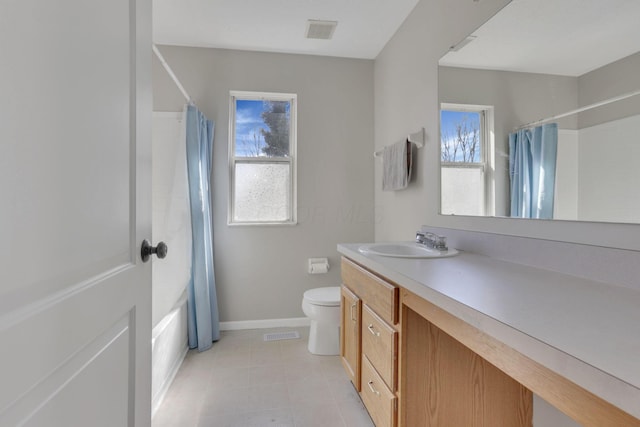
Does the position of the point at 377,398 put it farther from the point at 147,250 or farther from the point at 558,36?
the point at 558,36

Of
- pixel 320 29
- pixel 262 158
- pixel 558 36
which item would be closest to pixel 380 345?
pixel 558 36

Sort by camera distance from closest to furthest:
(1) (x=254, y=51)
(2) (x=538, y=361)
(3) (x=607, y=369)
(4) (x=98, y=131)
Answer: (3) (x=607, y=369)
(2) (x=538, y=361)
(4) (x=98, y=131)
(1) (x=254, y=51)

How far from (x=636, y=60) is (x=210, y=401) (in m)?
2.31

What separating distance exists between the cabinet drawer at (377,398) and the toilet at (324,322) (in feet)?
2.01

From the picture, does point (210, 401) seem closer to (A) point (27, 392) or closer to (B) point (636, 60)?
(A) point (27, 392)

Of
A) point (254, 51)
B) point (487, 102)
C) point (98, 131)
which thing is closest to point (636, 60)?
point (487, 102)

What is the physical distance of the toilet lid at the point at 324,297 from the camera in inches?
82.9

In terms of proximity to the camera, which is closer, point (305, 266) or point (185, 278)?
point (185, 278)

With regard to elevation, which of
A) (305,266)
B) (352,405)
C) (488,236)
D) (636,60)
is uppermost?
(636,60)

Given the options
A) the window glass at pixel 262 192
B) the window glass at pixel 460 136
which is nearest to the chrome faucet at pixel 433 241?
the window glass at pixel 460 136

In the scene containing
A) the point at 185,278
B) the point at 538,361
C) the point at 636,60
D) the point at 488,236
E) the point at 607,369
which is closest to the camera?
the point at 607,369

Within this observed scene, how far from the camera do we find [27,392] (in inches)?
17.9

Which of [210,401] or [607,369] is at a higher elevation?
[607,369]

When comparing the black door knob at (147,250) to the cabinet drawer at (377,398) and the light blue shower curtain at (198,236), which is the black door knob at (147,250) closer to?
the cabinet drawer at (377,398)
